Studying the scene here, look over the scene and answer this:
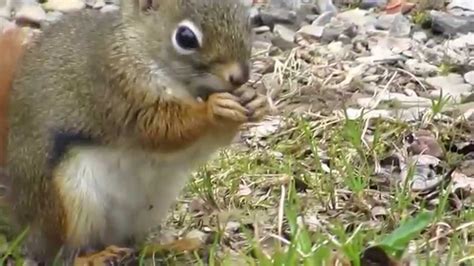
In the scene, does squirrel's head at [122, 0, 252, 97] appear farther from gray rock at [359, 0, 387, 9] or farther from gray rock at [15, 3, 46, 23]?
gray rock at [359, 0, 387, 9]

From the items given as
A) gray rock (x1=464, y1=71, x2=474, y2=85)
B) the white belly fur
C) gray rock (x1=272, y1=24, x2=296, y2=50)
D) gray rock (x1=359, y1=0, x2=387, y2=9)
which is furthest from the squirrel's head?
gray rock (x1=359, y1=0, x2=387, y2=9)

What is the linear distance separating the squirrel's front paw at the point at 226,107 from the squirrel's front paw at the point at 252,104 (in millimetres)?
15

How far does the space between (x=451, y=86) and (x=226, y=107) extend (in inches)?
61.1

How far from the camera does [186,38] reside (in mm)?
2695

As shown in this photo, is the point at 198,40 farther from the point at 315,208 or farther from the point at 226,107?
the point at 315,208

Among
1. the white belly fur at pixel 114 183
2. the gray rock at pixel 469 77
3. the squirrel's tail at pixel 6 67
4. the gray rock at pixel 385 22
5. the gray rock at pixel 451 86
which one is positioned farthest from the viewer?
the gray rock at pixel 385 22

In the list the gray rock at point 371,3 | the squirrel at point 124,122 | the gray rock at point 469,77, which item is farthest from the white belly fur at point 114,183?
the gray rock at point 371,3

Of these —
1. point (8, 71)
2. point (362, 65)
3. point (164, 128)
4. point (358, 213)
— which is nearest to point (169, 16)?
point (164, 128)

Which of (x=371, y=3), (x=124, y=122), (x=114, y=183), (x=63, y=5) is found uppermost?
(x=124, y=122)

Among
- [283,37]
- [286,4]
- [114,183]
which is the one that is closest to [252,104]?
[114,183]

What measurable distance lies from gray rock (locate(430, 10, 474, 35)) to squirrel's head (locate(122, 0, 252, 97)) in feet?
6.54

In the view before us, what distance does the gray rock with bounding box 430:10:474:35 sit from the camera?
15.1 feet

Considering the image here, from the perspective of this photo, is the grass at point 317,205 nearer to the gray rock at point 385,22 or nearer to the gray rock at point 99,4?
the gray rock at point 385,22

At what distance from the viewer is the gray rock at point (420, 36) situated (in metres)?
4.55
